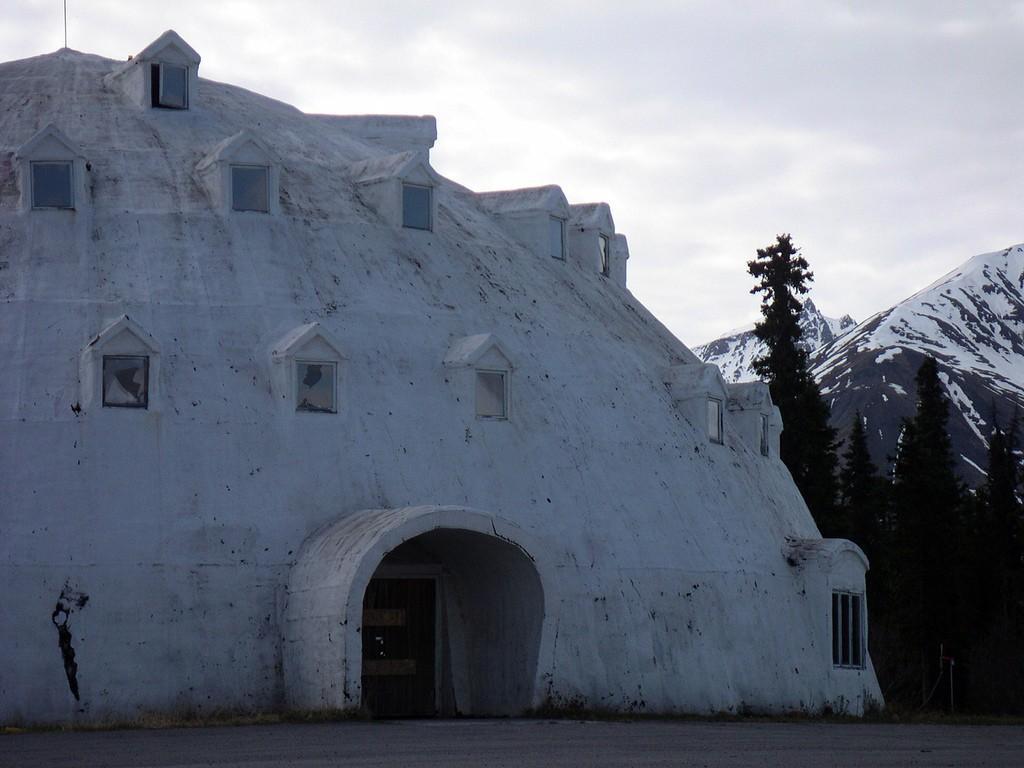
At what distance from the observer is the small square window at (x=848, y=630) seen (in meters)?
36.6

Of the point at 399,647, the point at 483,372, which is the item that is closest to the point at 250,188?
the point at 483,372

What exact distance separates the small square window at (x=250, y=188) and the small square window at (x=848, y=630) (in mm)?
14767

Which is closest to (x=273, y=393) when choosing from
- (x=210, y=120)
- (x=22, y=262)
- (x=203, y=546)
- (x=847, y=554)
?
(x=203, y=546)

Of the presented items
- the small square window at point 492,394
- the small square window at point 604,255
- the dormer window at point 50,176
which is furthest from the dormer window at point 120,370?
the small square window at point 604,255

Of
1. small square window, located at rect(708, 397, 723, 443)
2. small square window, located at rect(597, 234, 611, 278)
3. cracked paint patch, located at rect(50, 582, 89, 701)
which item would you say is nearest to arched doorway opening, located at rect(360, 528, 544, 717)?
cracked paint patch, located at rect(50, 582, 89, 701)

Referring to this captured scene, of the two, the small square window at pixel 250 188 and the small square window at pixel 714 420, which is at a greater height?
the small square window at pixel 250 188

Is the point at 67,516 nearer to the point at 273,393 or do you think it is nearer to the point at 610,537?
the point at 273,393

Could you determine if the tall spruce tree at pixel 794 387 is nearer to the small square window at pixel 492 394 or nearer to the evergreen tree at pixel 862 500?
the evergreen tree at pixel 862 500

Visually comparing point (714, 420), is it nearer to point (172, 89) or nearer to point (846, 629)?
point (846, 629)

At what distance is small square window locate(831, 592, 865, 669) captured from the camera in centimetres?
3656

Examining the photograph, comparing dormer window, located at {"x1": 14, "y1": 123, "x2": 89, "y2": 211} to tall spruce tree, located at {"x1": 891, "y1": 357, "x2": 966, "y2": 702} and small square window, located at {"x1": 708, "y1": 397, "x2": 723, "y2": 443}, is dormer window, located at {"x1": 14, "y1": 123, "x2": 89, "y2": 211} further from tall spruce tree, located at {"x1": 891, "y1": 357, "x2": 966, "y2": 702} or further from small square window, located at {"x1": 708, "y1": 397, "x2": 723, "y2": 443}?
tall spruce tree, located at {"x1": 891, "y1": 357, "x2": 966, "y2": 702}

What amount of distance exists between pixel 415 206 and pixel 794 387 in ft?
130

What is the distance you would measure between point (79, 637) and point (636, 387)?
42.7 feet

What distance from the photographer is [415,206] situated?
3531cm
